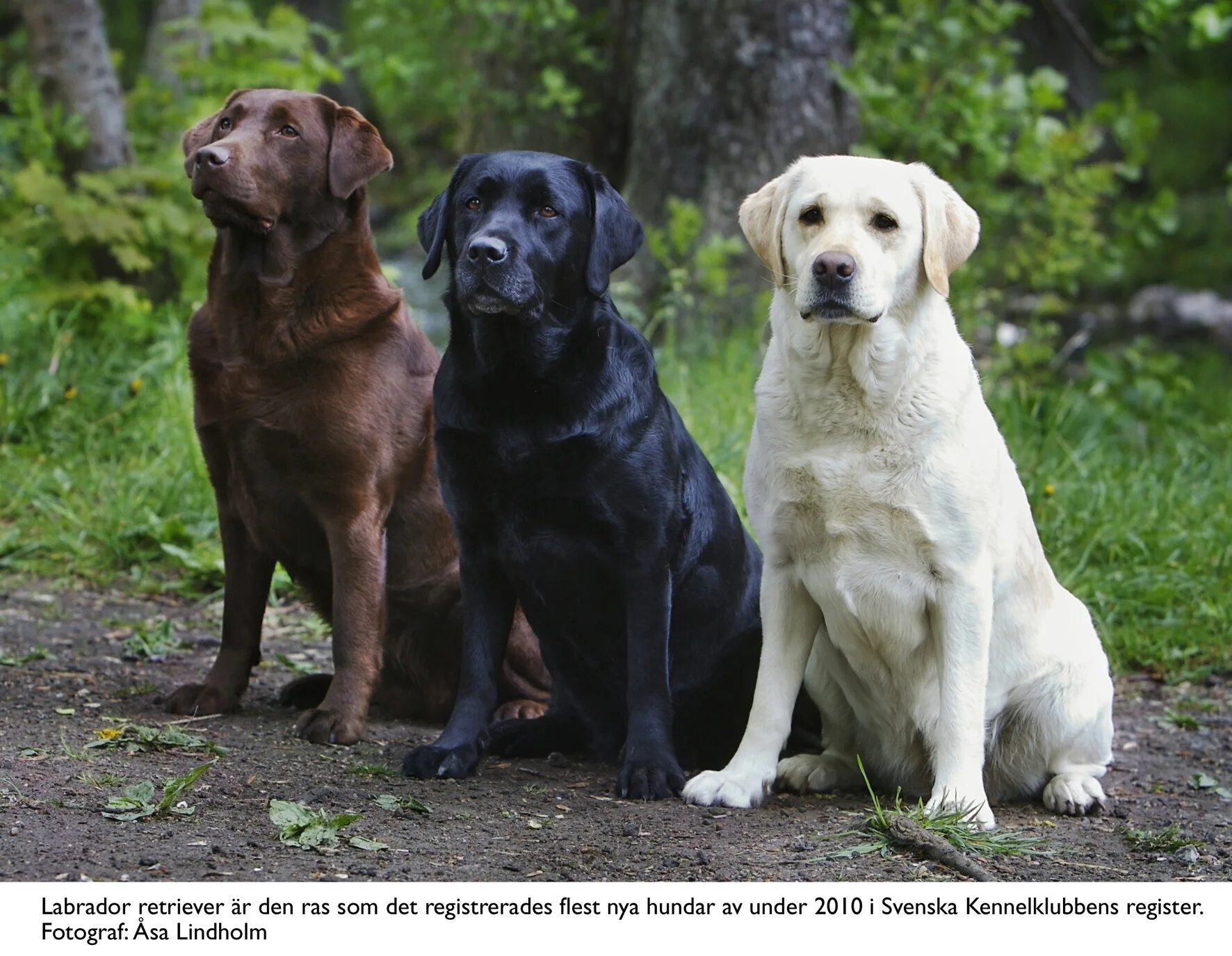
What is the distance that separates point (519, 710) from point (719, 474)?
2.17 m

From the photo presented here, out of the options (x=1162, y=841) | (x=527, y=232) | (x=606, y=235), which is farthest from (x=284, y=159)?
(x=1162, y=841)

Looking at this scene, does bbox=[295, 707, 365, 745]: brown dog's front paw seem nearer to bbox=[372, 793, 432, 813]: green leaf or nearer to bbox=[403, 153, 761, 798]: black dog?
bbox=[403, 153, 761, 798]: black dog

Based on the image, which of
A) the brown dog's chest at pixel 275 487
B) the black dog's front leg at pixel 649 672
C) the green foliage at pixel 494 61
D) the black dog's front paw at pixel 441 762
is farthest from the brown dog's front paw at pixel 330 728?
the green foliage at pixel 494 61

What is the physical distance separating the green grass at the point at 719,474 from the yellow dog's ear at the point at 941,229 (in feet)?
8.25

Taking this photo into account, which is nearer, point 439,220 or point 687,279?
point 439,220

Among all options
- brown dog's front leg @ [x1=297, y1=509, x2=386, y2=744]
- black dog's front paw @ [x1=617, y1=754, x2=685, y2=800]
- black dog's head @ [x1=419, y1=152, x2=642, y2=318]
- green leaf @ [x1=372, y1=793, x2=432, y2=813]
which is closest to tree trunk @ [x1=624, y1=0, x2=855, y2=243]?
black dog's head @ [x1=419, y1=152, x2=642, y2=318]

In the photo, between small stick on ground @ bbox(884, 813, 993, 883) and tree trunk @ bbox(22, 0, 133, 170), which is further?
tree trunk @ bbox(22, 0, 133, 170)

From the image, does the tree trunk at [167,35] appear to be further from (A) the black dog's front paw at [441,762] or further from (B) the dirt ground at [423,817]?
(A) the black dog's front paw at [441,762]

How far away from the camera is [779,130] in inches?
302

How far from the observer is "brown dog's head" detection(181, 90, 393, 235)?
3.62m

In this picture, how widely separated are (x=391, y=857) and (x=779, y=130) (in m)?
5.75

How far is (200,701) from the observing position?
3891mm

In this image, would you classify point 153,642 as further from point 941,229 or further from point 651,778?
point 941,229

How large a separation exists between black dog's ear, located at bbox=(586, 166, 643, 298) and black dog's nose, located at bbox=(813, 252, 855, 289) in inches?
21.7
